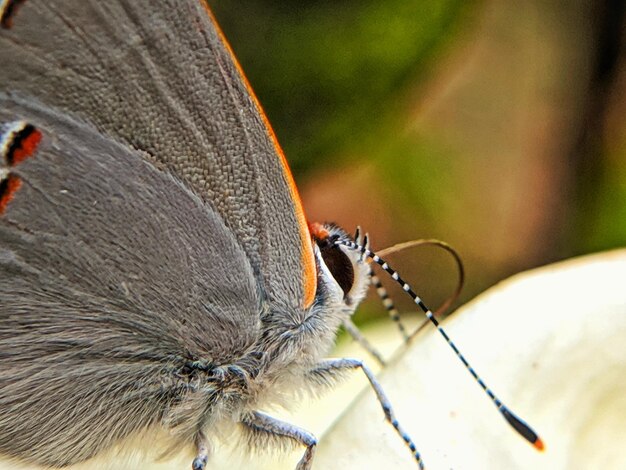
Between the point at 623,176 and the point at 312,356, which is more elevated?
the point at 312,356

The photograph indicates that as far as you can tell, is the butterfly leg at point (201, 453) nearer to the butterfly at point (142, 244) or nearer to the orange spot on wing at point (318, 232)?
the butterfly at point (142, 244)

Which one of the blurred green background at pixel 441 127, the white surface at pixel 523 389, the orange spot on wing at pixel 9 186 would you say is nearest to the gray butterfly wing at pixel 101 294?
the orange spot on wing at pixel 9 186

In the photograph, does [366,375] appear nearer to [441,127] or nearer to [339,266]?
[339,266]

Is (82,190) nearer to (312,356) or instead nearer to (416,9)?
(312,356)

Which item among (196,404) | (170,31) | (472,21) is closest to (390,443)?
(196,404)

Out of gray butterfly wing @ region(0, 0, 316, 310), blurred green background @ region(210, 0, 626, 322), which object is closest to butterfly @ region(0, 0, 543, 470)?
gray butterfly wing @ region(0, 0, 316, 310)

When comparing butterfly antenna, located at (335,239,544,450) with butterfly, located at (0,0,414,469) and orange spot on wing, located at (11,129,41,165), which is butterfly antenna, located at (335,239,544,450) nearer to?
butterfly, located at (0,0,414,469)
